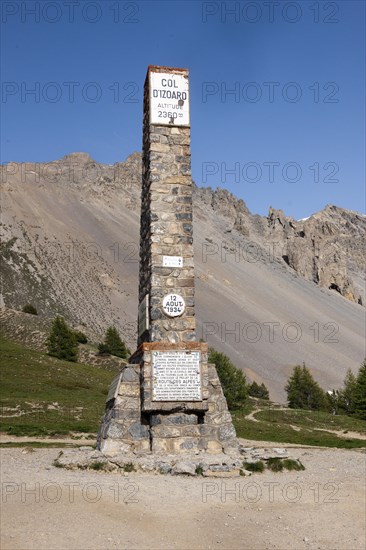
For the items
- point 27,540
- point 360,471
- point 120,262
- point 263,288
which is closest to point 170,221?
point 360,471

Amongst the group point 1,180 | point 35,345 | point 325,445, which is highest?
point 1,180

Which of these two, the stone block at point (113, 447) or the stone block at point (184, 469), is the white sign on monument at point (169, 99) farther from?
the stone block at point (184, 469)

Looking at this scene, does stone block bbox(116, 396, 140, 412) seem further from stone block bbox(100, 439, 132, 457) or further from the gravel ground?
the gravel ground

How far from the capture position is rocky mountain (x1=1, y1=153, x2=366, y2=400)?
329ft

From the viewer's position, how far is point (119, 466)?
43.9ft

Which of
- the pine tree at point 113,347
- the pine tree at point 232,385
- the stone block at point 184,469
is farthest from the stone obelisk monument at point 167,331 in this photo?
the pine tree at point 113,347

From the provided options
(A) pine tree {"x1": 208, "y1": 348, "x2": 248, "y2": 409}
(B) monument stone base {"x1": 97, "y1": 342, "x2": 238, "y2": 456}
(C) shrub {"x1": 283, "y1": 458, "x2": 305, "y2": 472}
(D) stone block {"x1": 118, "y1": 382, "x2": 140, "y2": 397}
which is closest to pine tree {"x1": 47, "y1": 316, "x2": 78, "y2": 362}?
(A) pine tree {"x1": 208, "y1": 348, "x2": 248, "y2": 409}

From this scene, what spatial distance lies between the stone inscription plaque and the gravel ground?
9.86 feet

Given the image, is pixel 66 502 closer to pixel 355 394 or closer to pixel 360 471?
pixel 360 471

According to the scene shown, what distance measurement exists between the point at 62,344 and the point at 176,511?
153 feet

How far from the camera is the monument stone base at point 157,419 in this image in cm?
1506

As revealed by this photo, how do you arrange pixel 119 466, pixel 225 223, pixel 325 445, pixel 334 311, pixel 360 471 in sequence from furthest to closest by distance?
pixel 225 223, pixel 334 311, pixel 325 445, pixel 360 471, pixel 119 466

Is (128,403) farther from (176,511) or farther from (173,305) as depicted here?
(176,511)

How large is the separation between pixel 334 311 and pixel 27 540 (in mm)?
151559
